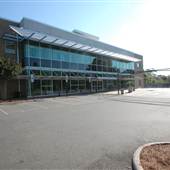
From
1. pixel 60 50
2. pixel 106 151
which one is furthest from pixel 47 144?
pixel 60 50

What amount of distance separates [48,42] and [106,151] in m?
24.8

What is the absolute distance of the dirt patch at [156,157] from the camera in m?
4.14

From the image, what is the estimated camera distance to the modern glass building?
25156mm

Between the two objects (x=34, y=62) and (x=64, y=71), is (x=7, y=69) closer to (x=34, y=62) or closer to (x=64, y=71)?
(x=34, y=62)

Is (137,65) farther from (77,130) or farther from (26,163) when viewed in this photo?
(26,163)

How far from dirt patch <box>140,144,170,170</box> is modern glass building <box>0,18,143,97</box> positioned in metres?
21.0

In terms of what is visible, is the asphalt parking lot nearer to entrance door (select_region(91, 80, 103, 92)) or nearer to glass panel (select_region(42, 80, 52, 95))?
glass panel (select_region(42, 80, 52, 95))

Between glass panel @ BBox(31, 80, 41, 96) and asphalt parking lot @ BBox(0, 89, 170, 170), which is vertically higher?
glass panel @ BBox(31, 80, 41, 96)

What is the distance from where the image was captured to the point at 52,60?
2880cm

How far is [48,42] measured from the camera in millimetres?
28031

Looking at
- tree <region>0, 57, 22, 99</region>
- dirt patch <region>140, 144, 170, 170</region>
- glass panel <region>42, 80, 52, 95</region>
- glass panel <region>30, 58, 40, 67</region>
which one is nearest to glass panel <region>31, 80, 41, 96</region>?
glass panel <region>42, 80, 52, 95</region>

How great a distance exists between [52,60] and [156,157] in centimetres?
2570

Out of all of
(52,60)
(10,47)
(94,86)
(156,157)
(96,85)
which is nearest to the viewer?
(156,157)

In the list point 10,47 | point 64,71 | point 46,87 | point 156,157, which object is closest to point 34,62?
point 10,47
